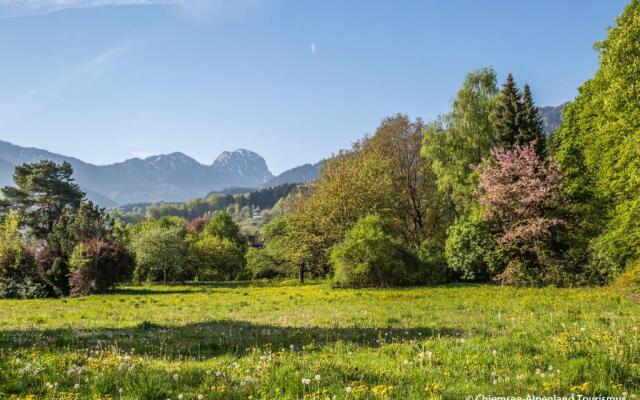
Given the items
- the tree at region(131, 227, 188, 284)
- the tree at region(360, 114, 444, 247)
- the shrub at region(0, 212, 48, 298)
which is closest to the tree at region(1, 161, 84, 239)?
the tree at region(131, 227, 188, 284)

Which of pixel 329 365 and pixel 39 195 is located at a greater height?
pixel 39 195

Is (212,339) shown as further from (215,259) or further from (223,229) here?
(223,229)

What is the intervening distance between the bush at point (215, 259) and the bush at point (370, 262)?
158 ft

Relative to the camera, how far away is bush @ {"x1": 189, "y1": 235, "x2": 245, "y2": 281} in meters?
86.7

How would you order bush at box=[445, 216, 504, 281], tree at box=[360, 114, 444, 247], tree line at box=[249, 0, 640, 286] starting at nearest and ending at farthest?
tree line at box=[249, 0, 640, 286] < bush at box=[445, 216, 504, 281] < tree at box=[360, 114, 444, 247]

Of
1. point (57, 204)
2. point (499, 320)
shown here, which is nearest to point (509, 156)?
point (499, 320)

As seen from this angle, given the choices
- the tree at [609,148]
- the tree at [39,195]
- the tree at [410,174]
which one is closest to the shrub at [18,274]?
the tree at [39,195]

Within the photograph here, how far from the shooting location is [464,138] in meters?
57.1

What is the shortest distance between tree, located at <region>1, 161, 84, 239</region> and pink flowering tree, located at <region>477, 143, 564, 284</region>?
223ft

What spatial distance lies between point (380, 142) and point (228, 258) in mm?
42223

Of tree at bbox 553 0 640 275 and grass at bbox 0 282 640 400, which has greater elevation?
tree at bbox 553 0 640 275

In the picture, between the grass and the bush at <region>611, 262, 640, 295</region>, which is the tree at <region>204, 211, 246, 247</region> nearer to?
the bush at <region>611, 262, 640, 295</region>

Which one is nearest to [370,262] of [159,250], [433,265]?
[433,265]

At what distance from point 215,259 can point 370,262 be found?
2099 inches
